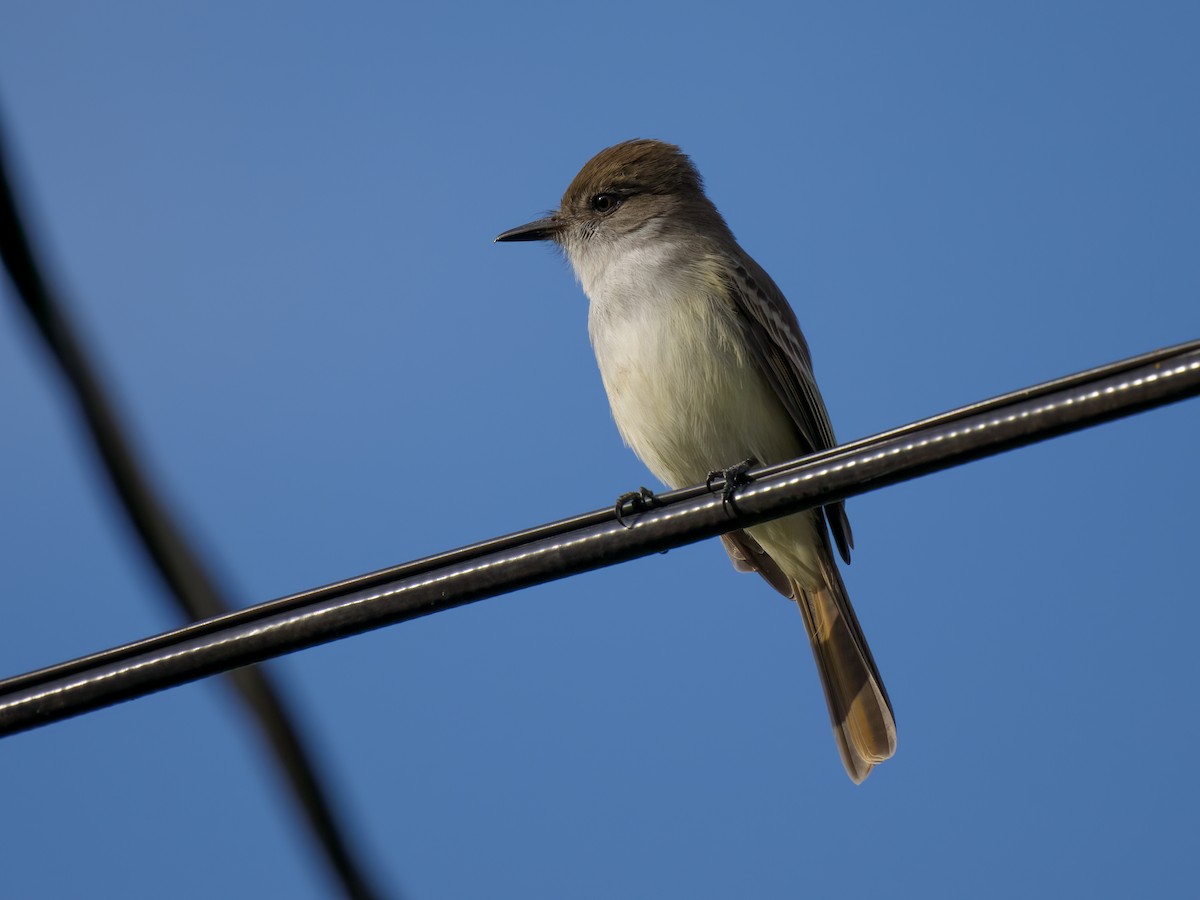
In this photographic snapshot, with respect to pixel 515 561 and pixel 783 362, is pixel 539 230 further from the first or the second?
pixel 515 561

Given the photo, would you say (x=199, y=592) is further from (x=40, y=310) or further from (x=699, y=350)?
(x=699, y=350)

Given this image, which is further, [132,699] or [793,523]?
[793,523]

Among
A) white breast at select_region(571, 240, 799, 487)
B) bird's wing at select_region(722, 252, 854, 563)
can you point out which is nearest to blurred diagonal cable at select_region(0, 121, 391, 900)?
white breast at select_region(571, 240, 799, 487)

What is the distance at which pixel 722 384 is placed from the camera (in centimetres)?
579

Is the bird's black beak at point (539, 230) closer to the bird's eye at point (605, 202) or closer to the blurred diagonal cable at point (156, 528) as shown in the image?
the bird's eye at point (605, 202)

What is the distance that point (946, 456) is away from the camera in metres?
2.84

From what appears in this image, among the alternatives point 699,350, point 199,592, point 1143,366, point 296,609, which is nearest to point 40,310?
point 199,592

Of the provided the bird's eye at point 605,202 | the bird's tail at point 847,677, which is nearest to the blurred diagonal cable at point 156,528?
the bird's tail at point 847,677

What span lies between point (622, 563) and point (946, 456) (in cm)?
86

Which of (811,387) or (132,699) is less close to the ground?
(132,699)

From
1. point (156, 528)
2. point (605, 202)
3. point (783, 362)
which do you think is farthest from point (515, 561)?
point (605, 202)

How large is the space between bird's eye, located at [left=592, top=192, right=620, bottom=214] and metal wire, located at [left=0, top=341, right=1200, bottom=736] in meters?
4.32

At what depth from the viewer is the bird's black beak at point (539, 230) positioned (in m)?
7.45

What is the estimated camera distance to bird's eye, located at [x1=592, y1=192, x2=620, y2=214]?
734 centimetres
